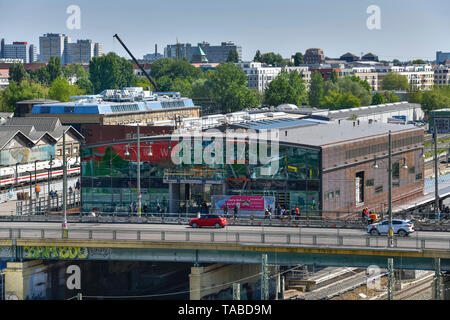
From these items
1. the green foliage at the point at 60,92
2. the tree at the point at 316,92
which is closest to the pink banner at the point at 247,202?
the green foliage at the point at 60,92

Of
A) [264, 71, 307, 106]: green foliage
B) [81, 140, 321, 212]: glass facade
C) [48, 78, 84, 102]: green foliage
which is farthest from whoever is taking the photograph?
[264, 71, 307, 106]: green foliage

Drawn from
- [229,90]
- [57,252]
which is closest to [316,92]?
[229,90]

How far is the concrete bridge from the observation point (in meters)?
44.9

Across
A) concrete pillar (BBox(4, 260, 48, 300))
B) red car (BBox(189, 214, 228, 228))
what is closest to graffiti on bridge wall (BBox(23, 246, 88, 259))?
concrete pillar (BBox(4, 260, 48, 300))

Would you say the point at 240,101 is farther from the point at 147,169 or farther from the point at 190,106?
the point at 147,169

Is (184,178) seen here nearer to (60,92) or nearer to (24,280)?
(24,280)

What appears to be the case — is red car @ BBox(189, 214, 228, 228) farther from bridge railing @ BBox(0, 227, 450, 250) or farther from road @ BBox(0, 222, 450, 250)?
bridge railing @ BBox(0, 227, 450, 250)

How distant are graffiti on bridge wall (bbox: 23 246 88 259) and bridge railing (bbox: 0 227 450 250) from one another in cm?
56

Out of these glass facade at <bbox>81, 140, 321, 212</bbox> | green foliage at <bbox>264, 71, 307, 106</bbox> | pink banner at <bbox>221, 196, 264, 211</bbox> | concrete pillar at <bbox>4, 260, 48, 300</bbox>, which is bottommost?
concrete pillar at <bbox>4, 260, 48, 300</bbox>

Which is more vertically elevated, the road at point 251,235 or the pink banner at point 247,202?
the pink banner at point 247,202

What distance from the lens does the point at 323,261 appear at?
46094 mm

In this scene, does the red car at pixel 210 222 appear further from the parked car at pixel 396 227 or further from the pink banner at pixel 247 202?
the parked car at pixel 396 227

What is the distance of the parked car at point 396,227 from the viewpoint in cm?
4791
